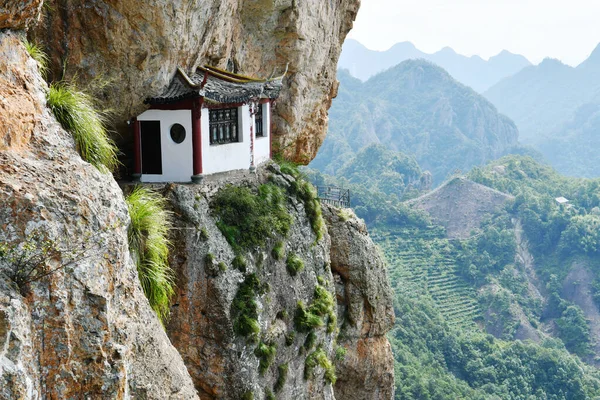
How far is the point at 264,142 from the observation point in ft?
75.3

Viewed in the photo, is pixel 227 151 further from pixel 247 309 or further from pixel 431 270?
pixel 431 270

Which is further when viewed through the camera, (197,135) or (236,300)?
(197,135)

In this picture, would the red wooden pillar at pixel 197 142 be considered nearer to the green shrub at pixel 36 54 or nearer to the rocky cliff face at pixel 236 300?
the rocky cliff face at pixel 236 300

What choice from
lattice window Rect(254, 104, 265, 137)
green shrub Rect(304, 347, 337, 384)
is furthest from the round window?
green shrub Rect(304, 347, 337, 384)

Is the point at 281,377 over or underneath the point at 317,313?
underneath

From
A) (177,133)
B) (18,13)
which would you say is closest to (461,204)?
(177,133)

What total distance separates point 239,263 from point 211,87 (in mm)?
4661

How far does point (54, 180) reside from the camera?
10.1m

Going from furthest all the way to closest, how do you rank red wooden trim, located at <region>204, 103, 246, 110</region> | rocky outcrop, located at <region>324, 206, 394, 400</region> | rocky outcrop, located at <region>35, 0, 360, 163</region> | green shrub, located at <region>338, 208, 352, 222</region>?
green shrub, located at <region>338, 208, 352, 222</region>
rocky outcrop, located at <region>324, 206, 394, 400</region>
red wooden trim, located at <region>204, 103, 246, 110</region>
rocky outcrop, located at <region>35, 0, 360, 163</region>

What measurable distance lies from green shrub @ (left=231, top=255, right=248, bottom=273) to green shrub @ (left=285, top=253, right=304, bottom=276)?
1996mm

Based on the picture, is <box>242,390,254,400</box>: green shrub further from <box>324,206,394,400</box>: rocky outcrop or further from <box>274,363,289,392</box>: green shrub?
<box>324,206,394,400</box>: rocky outcrop

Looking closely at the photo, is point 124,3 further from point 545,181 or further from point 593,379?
point 545,181

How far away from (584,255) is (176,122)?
99790 millimetres

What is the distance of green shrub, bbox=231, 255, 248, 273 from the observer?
17.1 metres
